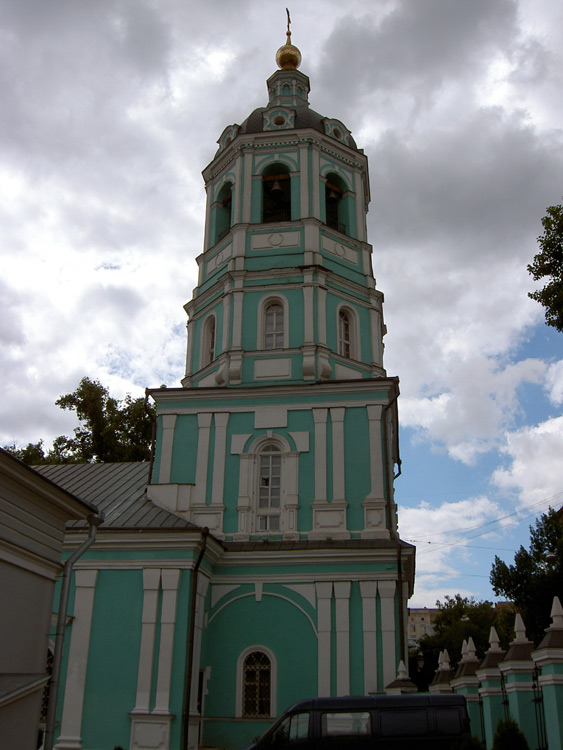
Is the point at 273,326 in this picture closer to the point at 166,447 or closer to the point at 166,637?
the point at 166,447

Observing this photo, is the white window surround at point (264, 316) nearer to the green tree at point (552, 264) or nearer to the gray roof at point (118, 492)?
the gray roof at point (118, 492)

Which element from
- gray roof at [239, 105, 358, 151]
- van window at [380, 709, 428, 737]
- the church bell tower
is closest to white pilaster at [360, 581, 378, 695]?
the church bell tower

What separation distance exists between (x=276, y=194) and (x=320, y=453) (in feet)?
28.0

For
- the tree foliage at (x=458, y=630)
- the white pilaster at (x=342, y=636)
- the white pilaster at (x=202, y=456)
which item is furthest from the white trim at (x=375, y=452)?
the tree foliage at (x=458, y=630)

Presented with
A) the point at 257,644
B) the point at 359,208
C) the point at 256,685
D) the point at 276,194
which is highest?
the point at 276,194

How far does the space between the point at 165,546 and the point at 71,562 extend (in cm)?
533

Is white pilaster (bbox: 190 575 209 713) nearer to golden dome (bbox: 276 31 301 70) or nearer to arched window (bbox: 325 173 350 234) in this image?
arched window (bbox: 325 173 350 234)

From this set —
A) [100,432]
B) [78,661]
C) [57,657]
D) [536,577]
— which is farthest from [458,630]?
[57,657]

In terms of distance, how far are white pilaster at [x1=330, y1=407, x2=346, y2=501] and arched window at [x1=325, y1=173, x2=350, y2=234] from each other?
6325 millimetres

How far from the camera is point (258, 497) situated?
17812mm

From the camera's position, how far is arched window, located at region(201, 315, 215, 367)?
67.2 feet

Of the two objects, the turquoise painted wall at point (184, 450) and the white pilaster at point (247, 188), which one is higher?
the white pilaster at point (247, 188)

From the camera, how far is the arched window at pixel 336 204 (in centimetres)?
2188

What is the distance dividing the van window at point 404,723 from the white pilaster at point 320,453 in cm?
652
